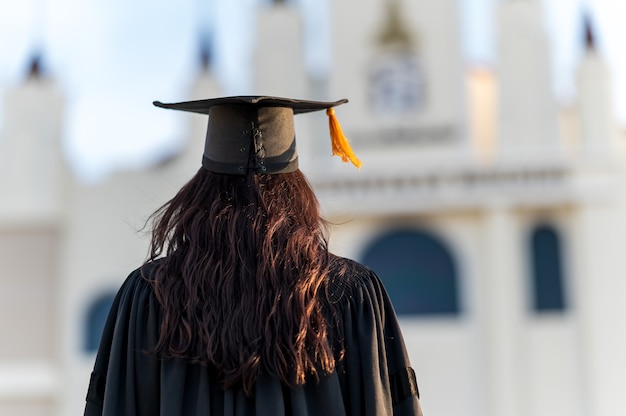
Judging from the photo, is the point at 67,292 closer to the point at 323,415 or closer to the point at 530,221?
the point at 530,221

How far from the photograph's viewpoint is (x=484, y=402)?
1530 centimetres

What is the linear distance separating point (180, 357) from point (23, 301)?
50.4ft

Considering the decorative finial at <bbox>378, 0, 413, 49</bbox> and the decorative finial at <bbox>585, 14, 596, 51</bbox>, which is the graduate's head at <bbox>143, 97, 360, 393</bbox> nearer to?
the decorative finial at <bbox>378, 0, 413, 49</bbox>

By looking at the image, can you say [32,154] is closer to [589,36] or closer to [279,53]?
[279,53]

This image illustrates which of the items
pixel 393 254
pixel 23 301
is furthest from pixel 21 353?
pixel 393 254

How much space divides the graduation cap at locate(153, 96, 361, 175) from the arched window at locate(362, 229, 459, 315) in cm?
1296

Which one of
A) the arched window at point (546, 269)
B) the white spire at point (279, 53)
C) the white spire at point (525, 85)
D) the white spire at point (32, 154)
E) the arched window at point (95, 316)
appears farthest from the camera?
the white spire at point (32, 154)

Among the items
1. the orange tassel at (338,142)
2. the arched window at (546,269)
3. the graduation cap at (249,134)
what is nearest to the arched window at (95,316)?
the arched window at (546,269)

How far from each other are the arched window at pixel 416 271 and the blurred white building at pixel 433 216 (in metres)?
0.03

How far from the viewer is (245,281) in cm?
255

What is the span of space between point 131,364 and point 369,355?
0.59m

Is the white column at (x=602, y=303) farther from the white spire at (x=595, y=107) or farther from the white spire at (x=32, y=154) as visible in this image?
the white spire at (x=32, y=154)

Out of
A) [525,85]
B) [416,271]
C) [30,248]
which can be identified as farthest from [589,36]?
[30,248]

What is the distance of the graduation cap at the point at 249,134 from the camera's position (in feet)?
9.03
